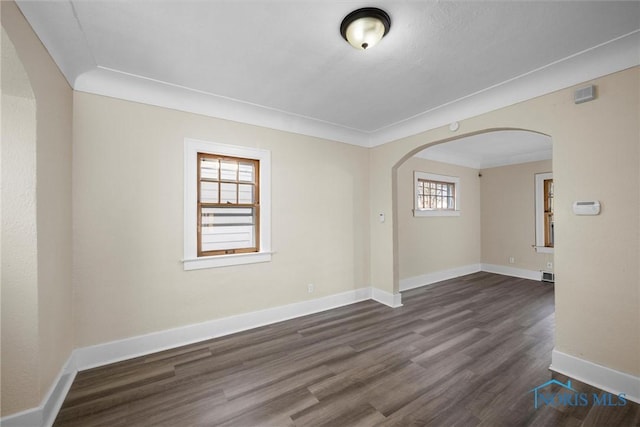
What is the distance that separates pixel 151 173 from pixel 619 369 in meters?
4.56

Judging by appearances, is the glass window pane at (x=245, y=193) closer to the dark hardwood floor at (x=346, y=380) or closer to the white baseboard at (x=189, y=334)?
the white baseboard at (x=189, y=334)

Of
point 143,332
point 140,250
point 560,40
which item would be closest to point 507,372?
point 560,40

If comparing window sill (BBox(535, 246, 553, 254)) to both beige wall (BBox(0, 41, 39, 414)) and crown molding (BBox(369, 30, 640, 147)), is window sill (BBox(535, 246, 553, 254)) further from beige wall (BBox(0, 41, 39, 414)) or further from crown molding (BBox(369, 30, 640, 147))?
beige wall (BBox(0, 41, 39, 414))

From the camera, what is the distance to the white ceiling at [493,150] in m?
4.47

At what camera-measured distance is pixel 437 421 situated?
5.75ft

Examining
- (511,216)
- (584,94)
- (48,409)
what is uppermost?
(584,94)

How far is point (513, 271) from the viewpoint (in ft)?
19.3

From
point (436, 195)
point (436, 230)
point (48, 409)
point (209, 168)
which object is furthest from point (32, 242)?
point (436, 195)

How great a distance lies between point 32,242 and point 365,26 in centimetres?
267

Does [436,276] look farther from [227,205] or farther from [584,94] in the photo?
[227,205]

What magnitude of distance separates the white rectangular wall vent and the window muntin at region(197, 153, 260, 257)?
3320 millimetres

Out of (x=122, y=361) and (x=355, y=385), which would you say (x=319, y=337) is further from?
(x=122, y=361)

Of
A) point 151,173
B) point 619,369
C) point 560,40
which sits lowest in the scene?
point 619,369

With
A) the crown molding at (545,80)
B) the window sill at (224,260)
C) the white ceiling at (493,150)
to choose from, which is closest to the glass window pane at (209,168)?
the window sill at (224,260)
